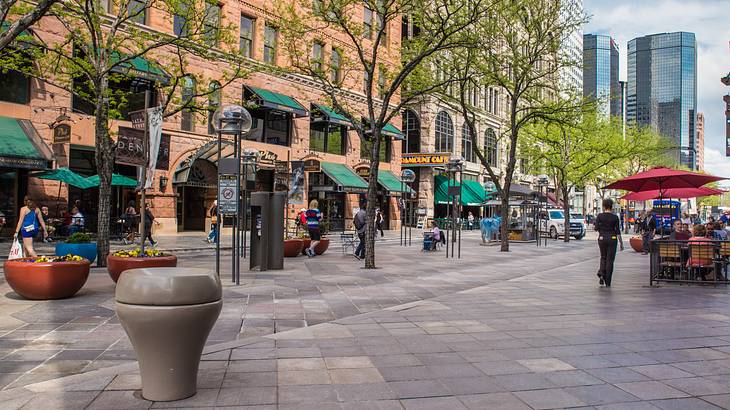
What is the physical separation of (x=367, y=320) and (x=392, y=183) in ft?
97.6

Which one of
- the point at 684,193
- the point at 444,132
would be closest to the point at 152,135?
the point at 684,193

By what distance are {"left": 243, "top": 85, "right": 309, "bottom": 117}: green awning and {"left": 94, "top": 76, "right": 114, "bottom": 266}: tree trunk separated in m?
13.7

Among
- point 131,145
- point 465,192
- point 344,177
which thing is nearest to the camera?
point 131,145

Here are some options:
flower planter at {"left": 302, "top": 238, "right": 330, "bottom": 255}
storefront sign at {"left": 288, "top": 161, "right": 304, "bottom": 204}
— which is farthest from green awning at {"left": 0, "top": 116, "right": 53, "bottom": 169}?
flower planter at {"left": 302, "top": 238, "right": 330, "bottom": 255}

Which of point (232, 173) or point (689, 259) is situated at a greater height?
point (232, 173)

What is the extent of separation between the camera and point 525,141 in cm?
3916

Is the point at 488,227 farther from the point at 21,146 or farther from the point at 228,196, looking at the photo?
the point at 21,146

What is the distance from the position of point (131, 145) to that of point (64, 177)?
976cm

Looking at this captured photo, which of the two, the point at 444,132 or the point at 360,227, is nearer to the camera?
the point at 360,227

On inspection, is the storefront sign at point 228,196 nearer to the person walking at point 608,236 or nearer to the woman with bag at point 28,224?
the woman with bag at point 28,224

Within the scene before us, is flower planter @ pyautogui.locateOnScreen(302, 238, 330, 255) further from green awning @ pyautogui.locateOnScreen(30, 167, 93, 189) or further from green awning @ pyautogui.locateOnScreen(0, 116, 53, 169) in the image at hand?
green awning @ pyautogui.locateOnScreen(0, 116, 53, 169)

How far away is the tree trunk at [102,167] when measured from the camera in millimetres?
13383

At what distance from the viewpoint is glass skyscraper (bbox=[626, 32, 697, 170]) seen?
16700cm

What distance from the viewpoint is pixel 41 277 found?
330 inches
